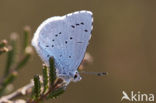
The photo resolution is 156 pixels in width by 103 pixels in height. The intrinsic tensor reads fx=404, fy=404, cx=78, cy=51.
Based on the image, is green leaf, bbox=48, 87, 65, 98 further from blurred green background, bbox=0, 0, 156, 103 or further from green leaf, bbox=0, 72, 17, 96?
blurred green background, bbox=0, 0, 156, 103

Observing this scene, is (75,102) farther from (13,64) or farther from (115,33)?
(13,64)

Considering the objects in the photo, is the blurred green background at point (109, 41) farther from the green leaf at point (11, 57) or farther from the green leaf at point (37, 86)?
the green leaf at point (37, 86)

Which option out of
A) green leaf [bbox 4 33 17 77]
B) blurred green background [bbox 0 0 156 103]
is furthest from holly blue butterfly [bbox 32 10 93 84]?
blurred green background [bbox 0 0 156 103]

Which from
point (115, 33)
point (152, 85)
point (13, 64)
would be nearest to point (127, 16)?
point (115, 33)

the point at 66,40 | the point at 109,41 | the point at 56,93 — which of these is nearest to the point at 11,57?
the point at 66,40

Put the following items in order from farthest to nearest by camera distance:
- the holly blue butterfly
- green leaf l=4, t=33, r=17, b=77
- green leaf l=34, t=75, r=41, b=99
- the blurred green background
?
1. the blurred green background
2. green leaf l=4, t=33, r=17, b=77
3. the holly blue butterfly
4. green leaf l=34, t=75, r=41, b=99

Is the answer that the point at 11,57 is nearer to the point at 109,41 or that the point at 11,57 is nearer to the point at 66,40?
the point at 66,40
